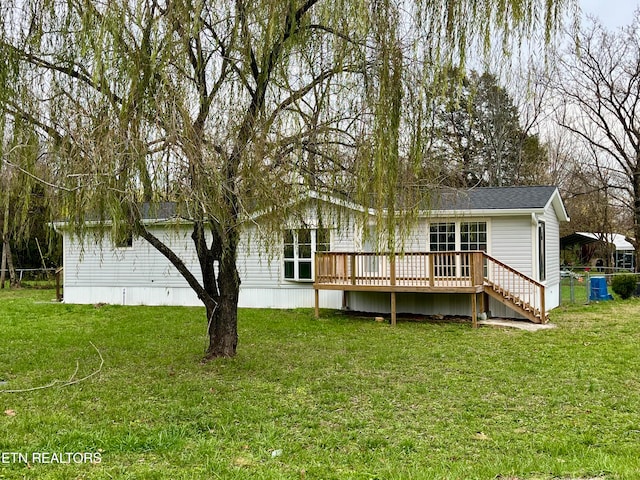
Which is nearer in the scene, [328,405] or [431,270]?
[328,405]

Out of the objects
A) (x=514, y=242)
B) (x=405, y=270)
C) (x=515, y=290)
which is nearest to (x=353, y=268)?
(x=405, y=270)

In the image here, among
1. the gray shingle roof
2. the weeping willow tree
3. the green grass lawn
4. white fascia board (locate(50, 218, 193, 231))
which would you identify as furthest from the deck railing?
white fascia board (locate(50, 218, 193, 231))

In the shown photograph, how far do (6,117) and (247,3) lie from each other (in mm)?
2283

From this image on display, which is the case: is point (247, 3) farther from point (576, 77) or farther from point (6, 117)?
point (576, 77)

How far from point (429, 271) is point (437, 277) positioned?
0.92ft

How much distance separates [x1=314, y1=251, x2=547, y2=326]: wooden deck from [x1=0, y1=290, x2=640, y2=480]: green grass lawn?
1.34 m

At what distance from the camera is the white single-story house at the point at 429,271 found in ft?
36.5

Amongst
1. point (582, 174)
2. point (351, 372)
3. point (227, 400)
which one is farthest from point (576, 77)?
point (227, 400)

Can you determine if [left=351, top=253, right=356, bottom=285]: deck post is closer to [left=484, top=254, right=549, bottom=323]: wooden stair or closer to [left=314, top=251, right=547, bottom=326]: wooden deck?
[left=314, top=251, right=547, bottom=326]: wooden deck

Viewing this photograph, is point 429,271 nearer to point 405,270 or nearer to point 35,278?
point 405,270

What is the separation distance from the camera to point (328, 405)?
530cm

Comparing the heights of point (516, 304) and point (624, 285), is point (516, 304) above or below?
below

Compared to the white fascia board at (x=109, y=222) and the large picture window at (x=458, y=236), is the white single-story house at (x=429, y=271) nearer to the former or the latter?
the large picture window at (x=458, y=236)

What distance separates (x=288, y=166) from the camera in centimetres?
485
